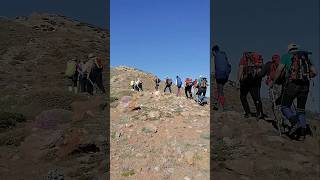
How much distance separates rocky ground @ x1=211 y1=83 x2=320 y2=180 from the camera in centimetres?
820

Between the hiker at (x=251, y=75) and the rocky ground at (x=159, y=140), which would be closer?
the rocky ground at (x=159, y=140)

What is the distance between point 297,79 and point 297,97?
1.61 ft

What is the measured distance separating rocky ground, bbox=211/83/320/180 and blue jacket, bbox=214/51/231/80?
2220mm

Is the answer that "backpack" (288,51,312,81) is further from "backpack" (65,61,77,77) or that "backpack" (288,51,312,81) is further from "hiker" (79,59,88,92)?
"backpack" (65,61,77,77)

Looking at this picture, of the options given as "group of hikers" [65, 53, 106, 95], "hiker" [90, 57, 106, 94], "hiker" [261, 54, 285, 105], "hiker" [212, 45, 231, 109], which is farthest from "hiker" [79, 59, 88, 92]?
"hiker" [261, 54, 285, 105]

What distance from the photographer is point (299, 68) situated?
941 centimetres

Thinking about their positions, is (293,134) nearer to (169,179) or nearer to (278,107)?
(278,107)

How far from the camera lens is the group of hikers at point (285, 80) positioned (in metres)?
9.46

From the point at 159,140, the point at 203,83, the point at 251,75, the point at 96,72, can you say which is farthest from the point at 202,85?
the point at 159,140

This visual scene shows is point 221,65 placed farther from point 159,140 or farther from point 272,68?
point 159,140

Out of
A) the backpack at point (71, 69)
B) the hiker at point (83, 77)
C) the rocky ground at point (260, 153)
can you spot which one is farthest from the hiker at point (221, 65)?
the backpack at point (71, 69)

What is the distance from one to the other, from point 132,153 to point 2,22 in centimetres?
5652

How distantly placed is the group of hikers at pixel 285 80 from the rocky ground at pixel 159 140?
68.3 inches

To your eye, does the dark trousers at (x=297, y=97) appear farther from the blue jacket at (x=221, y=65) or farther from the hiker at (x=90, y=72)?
the hiker at (x=90, y=72)
